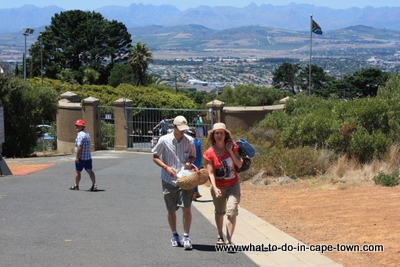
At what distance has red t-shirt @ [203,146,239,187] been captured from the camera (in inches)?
292

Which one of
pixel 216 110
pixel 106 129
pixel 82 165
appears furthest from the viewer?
pixel 106 129

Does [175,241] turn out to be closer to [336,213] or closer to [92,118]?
[336,213]

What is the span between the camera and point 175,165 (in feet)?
24.5

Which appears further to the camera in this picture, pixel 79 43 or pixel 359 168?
pixel 79 43

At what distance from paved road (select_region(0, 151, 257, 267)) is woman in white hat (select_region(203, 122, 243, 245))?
0.60m

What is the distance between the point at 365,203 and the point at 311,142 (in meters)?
6.54

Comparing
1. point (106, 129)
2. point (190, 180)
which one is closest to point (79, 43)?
point (106, 129)

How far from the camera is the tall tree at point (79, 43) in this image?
273 feet

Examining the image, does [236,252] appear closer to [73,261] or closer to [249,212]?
[73,261]

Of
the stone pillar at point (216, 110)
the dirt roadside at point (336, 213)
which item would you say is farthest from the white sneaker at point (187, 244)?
the stone pillar at point (216, 110)

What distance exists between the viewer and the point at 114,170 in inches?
653

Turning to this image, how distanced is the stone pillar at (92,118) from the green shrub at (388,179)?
14.1m

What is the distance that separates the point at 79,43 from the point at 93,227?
78.5 m

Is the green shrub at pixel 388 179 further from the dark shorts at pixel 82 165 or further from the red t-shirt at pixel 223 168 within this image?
the dark shorts at pixel 82 165
